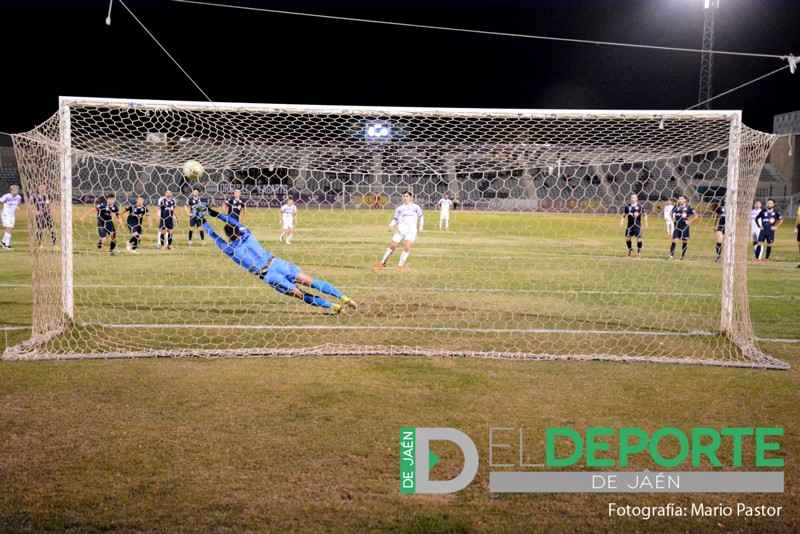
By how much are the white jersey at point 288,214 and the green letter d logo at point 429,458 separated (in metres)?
16.2

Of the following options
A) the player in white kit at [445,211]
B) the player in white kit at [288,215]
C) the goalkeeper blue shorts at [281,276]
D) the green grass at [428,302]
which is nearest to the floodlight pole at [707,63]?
the player in white kit at [445,211]

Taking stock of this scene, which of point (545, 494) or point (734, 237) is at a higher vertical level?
point (734, 237)

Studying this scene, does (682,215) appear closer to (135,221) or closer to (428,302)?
(428,302)

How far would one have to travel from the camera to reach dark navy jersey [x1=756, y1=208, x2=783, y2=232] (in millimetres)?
17859

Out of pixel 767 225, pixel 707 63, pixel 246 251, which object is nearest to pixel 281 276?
pixel 246 251

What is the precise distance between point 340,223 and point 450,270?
34.9 ft

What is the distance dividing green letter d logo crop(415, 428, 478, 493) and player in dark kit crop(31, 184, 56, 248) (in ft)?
17.7

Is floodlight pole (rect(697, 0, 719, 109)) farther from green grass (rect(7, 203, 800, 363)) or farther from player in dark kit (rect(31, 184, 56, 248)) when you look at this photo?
player in dark kit (rect(31, 184, 56, 248))

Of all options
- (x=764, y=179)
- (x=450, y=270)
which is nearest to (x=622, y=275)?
(x=450, y=270)

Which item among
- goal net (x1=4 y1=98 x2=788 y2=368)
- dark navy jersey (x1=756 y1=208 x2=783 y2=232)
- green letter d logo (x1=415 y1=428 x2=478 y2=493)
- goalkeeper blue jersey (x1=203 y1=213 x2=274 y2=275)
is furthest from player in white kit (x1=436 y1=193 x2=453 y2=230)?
green letter d logo (x1=415 y1=428 x2=478 y2=493)

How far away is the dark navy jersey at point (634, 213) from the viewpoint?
16812 millimetres

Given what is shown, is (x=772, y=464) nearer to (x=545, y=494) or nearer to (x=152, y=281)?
(x=545, y=494)

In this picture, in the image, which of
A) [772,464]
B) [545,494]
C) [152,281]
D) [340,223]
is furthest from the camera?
[340,223]

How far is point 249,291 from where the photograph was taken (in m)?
11.3
